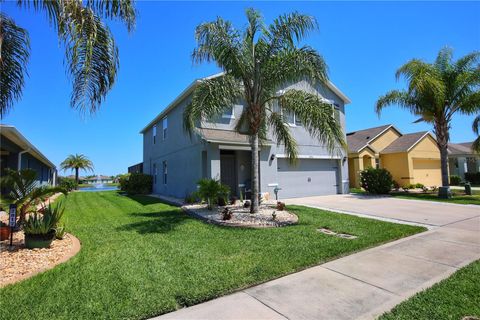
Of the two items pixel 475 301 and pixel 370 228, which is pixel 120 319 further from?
pixel 370 228

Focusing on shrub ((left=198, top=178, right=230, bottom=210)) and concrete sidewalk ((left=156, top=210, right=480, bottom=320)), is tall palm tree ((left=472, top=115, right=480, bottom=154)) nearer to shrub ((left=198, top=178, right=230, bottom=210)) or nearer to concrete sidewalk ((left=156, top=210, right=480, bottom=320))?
concrete sidewalk ((left=156, top=210, right=480, bottom=320))

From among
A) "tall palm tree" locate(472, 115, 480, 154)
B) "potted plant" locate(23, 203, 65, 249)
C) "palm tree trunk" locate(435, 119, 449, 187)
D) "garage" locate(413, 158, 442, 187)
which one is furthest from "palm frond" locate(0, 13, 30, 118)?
"garage" locate(413, 158, 442, 187)

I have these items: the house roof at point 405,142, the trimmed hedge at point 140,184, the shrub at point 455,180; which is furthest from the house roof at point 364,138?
the trimmed hedge at point 140,184

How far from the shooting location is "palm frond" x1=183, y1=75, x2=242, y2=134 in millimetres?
8922

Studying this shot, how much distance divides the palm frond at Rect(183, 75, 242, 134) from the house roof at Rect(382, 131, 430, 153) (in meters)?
19.6

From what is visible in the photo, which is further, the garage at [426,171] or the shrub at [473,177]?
the shrub at [473,177]

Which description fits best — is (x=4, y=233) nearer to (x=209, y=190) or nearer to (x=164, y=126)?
(x=209, y=190)

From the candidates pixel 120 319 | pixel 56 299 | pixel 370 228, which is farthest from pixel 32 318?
pixel 370 228

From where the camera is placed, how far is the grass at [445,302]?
3416 mm

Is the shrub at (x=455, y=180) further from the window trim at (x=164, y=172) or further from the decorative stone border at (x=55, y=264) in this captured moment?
the decorative stone border at (x=55, y=264)

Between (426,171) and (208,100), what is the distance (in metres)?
24.4

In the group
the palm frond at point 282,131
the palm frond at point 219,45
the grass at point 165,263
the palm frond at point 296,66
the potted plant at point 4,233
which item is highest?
the palm frond at point 219,45

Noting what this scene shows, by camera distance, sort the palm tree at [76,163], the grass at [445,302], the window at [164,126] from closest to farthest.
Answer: the grass at [445,302], the window at [164,126], the palm tree at [76,163]

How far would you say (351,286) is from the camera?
4.30 m
